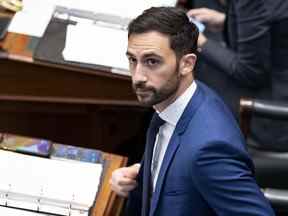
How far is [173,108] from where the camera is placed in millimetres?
1344

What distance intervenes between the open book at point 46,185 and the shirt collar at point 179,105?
309 mm

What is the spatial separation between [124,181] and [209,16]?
1090 millimetres

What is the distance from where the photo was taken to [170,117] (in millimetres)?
1365

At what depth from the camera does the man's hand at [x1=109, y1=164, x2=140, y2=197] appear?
1.55 m

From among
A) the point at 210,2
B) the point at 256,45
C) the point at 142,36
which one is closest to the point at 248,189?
the point at 142,36

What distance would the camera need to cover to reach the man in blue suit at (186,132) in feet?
4.02

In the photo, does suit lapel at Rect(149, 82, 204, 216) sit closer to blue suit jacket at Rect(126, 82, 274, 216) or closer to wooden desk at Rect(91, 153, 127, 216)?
blue suit jacket at Rect(126, 82, 274, 216)

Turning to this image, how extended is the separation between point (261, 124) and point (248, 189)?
0.90m

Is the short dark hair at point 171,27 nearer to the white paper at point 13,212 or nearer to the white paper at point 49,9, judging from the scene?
the white paper at point 13,212

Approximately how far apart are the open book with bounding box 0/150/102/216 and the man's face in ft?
1.08

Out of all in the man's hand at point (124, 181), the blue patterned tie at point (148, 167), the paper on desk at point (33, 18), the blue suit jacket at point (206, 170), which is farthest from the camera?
the paper on desk at point (33, 18)

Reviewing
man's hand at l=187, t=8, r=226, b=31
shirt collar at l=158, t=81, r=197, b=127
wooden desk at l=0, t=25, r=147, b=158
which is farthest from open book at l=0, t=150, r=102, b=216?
man's hand at l=187, t=8, r=226, b=31

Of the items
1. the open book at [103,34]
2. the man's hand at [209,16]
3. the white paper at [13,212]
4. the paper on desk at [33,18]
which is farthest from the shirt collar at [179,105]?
the man's hand at [209,16]

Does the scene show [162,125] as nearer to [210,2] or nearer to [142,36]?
[142,36]
